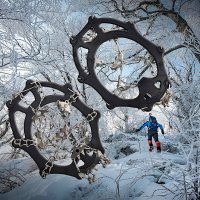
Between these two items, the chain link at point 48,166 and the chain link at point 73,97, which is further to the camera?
the chain link at point 48,166

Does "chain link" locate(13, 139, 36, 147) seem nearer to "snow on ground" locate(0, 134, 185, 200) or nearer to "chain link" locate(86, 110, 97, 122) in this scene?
"chain link" locate(86, 110, 97, 122)

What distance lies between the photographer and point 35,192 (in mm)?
5871

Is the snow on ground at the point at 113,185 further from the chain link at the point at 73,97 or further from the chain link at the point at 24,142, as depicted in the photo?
the chain link at the point at 24,142

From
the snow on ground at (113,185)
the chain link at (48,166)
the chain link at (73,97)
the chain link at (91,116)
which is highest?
the chain link at (73,97)

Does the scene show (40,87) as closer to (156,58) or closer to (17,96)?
(17,96)

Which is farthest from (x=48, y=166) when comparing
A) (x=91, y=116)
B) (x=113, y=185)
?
(x=113, y=185)

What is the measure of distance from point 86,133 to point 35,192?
2187 millimetres

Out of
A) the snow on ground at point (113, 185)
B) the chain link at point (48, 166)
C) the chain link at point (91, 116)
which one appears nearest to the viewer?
the chain link at point (91, 116)

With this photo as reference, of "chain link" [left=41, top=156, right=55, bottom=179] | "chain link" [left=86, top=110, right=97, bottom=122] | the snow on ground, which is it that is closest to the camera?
"chain link" [left=86, top=110, right=97, bottom=122]

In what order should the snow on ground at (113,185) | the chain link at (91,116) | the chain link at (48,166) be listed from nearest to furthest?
1. the chain link at (91,116)
2. the chain link at (48,166)
3. the snow on ground at (113,185)

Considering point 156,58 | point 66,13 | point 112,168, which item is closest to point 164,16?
point 66,13

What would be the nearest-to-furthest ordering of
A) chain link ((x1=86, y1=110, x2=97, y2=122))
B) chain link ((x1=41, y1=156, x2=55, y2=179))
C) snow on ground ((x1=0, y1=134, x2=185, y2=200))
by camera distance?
chain link ((x1=86, y1=110, x2=97, y2=122)) → chain link ((x1=41, y1=156, x2=55, y2=179)) → snow on ground ((x1=0, y1=134, x2=185, y2=200))

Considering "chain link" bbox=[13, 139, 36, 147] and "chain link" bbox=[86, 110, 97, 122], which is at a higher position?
"chain link" bbox=[86, 110, 97, 122]

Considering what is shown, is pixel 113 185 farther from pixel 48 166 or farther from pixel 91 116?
pixel 91 116
